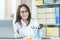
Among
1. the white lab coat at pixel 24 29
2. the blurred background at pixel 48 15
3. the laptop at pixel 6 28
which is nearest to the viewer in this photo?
the laptop at pixel 6 28

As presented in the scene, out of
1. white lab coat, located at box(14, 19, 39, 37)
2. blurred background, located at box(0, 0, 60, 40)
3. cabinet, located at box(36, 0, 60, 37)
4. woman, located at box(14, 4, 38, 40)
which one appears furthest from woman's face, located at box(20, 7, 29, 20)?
cabinet, located at box(36, 0, 60, 37)

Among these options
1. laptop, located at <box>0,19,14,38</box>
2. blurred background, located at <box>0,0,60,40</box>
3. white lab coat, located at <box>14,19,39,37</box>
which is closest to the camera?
laptop, located at <box>0,19,14,38</box>

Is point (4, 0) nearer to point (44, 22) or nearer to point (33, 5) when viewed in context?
point (33, 5)

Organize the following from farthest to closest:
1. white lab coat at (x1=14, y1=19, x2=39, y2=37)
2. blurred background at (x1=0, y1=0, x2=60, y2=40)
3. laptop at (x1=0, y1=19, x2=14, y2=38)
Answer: blurred background at (x1=0, y1=0, x2=60, y2=40) < white lab coat at (x1=14, y1=19, x2=39, y2=37) < laptop at (x1=0, y1=19, x2=14, y2=38)

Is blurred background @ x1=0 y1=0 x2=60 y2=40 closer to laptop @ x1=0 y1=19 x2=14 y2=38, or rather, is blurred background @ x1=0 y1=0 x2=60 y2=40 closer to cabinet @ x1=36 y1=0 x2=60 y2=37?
cabinet @ x1=36 y1=0 x2=60 y2=37

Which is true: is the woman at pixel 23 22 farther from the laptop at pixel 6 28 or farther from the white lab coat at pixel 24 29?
the laptop at pixel 6 28

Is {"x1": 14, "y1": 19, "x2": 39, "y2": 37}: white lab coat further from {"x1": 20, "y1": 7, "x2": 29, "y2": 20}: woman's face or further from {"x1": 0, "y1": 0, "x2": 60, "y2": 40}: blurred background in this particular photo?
{"x1": 0, "y1": 0, "x2": 60, "y2": 40}: blurred background

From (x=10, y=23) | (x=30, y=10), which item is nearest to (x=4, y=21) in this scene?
(x=10, y=23)

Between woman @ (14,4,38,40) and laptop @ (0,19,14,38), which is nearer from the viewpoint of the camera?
laptop @ (0,19,14,38)

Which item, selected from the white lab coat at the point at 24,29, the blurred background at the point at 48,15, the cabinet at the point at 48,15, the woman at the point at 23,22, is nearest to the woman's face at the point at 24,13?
the woman at the point at 23,22

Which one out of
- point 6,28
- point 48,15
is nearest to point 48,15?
point 48,15

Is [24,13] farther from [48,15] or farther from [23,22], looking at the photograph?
[48,15]

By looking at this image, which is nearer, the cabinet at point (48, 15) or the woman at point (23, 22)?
the woman at point (23, 22)

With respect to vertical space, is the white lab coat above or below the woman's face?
below
